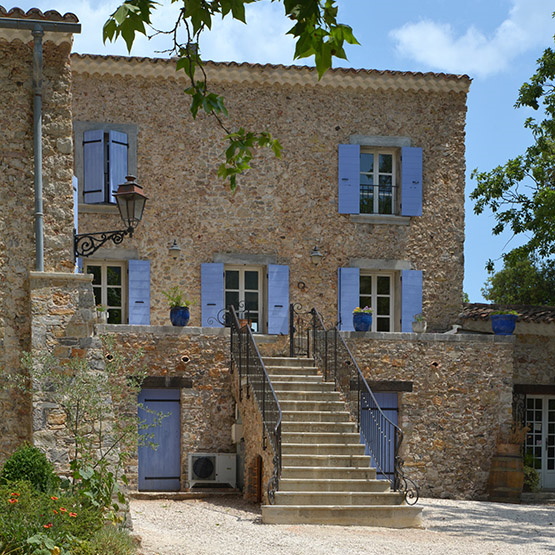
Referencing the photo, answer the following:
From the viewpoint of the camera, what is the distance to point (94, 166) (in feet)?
52.2

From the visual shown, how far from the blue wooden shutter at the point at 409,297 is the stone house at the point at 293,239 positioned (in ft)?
0.08

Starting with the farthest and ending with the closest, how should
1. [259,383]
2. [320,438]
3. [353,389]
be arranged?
[353,389] → [259,383] → [320,438]

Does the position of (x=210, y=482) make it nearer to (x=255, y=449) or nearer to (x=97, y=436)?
(x=255, y=449)

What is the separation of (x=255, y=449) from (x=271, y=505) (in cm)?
179

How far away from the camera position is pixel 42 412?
30.6ft

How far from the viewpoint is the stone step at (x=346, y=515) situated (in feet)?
36.2

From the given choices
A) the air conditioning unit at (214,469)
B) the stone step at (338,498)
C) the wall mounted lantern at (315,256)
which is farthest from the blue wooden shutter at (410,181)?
the stone step at (338,498)

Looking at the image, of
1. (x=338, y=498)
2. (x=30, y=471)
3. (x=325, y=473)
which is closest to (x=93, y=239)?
(x=30, y=471)

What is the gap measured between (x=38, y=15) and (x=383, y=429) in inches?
315

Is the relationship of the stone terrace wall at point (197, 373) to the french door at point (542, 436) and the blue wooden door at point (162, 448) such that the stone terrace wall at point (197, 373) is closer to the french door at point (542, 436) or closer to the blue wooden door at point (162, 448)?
the blue wooden door at point (162, 448)

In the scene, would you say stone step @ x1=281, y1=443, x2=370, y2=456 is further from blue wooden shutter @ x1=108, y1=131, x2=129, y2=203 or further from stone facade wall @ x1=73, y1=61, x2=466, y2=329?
blue wooden shutter @ x1=108, y1=131, x2=129, y2=203

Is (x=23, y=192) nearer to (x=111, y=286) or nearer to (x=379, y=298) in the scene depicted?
(x=111, y=286)

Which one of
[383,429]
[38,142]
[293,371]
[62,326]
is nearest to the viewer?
[62,326]

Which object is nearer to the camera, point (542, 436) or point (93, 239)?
point (93, 239)
